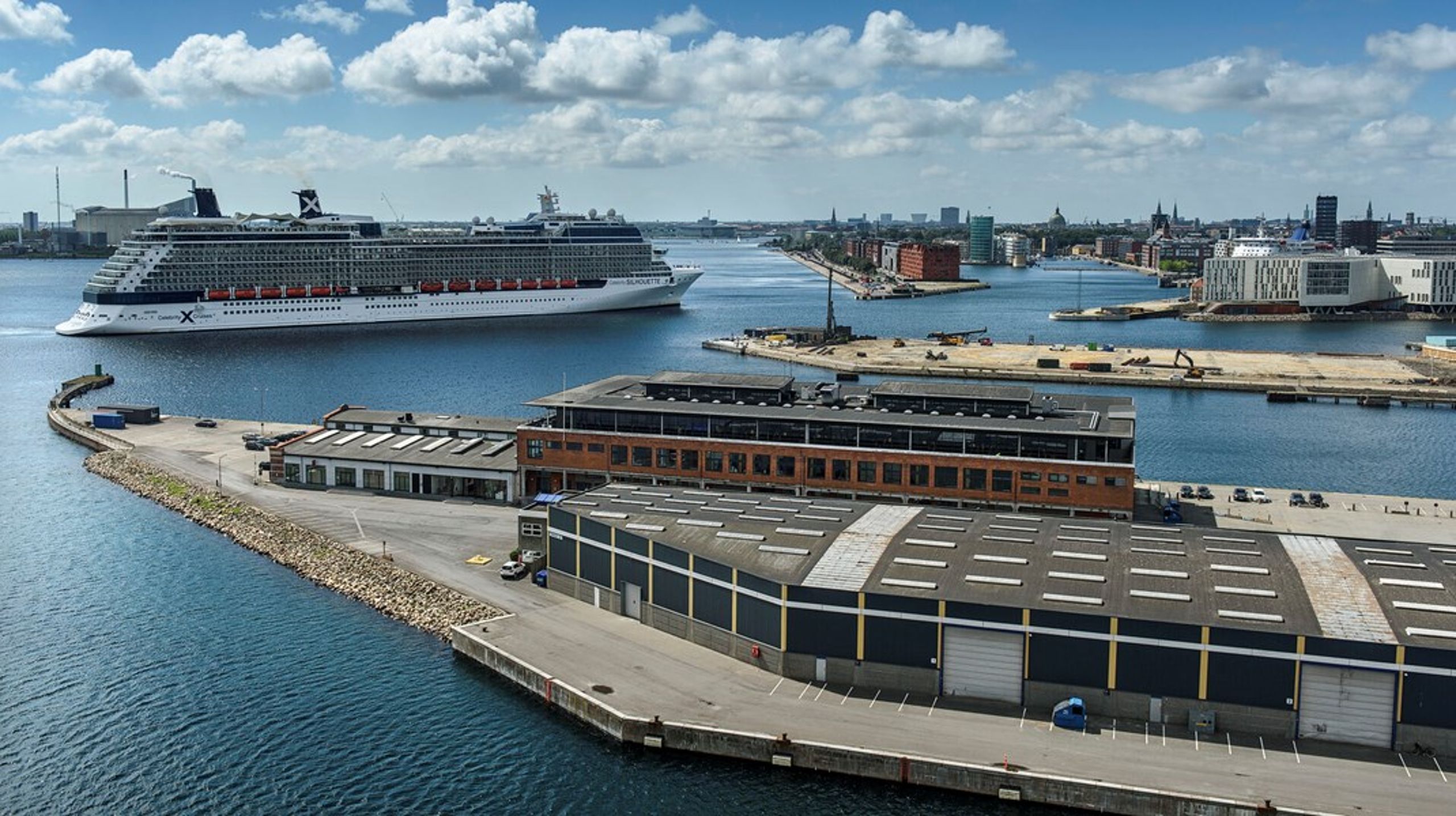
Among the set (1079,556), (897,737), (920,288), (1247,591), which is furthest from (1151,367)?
(920,288)

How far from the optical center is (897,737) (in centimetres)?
2169

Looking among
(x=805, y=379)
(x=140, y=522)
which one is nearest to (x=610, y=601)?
(x=140, y=522)

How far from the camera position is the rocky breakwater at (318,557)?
28938 mm

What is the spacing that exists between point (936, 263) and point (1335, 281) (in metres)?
67.3

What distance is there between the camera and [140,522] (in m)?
38.6

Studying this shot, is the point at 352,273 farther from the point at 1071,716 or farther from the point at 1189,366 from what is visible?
the point at 1071,716

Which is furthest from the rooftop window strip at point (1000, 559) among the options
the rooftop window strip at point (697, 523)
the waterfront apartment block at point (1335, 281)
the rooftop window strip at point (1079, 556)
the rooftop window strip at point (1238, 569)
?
the waterfront apartment block at point (1335, 281)

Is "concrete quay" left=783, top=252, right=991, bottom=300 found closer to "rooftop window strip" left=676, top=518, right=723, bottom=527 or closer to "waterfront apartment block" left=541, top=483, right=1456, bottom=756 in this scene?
"rooftop window strip" left=676, top=518, right=723, bottom=527

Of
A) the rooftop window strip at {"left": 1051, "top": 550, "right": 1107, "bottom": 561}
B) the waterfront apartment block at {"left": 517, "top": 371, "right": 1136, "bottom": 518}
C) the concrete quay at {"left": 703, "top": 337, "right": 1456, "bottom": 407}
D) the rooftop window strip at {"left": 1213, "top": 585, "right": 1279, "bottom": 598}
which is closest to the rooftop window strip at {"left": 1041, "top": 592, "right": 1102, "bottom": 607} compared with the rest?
the rooftop window strip at {"left": 1051, "top": 550, "right": 1107, "bottom": 561}

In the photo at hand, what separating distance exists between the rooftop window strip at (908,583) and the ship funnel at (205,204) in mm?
94220

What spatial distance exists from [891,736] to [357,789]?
29.2 feet

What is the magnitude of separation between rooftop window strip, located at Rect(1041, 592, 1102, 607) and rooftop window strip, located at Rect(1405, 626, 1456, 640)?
16.1 ft

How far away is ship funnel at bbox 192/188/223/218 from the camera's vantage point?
106 m

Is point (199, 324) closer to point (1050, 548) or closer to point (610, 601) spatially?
point (610, 601)
